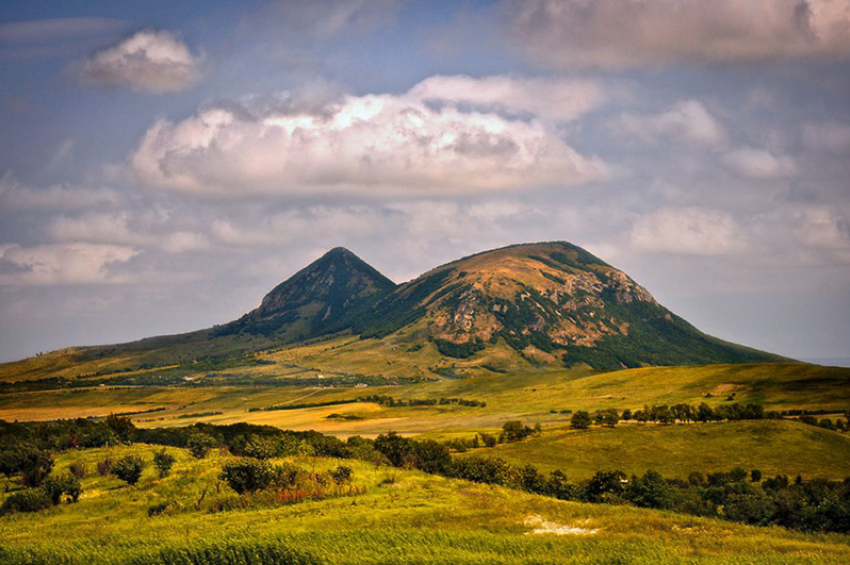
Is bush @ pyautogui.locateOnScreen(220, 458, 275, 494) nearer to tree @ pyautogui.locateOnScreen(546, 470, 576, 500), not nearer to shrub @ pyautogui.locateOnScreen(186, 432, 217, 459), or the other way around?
shrub @ pyautogui.locateOnScreen(186, 432, 217, 459)

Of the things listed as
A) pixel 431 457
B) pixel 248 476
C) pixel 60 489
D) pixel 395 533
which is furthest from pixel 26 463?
pixel 431 457

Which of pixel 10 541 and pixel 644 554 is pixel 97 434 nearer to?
pixel 10 541

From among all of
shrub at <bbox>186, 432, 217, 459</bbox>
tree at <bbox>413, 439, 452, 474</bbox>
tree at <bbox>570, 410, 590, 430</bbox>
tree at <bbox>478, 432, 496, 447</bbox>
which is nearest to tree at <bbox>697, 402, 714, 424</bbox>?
tree at <bbox>570, 410, 590, 430</bbox>

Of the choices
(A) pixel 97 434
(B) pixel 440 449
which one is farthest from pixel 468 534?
(A) pixel 97 434

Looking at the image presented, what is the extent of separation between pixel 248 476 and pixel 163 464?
22590 mm

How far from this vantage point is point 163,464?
111000 mm

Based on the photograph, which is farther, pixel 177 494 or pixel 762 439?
pixel 762 439

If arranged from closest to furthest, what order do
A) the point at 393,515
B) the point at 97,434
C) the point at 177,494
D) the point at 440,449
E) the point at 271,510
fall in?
the point at 393,515 < the point at 271,510 < the point at 177,494 < the point at 440,449 < the point at 97,434

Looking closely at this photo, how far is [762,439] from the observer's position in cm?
16312

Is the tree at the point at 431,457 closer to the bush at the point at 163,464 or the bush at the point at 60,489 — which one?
the bush at the point at 163,464

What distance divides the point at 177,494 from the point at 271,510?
1766cm

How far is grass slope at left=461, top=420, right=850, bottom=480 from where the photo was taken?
14650cm

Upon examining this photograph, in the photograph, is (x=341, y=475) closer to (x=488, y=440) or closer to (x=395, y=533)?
(x=395, y=533)

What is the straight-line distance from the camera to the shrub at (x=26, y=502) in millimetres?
89125
